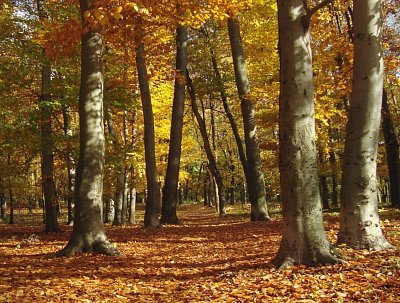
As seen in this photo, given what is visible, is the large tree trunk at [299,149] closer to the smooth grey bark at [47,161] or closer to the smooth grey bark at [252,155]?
the smooth grey bark at [252,155]

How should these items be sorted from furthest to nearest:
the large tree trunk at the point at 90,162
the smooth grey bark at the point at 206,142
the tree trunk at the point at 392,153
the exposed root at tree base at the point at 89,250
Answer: the smooth grey bark at the point at 206,142 < the tree trunk at the point at 392,153 < the large tree trunk at the point at 90,162 < the exposed root at tree base at the point at 89,250

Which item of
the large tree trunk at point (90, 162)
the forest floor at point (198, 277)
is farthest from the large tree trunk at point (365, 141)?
the large tree trunk at point (90, 162)

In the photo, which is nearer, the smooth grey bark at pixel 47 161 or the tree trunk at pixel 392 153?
the smooth grey bark at pixel 47 161

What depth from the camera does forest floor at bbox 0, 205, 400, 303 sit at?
5.00 metres

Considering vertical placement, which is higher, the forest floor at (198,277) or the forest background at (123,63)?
the forest background at (123,63)

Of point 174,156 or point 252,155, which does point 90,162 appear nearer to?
point 252,155

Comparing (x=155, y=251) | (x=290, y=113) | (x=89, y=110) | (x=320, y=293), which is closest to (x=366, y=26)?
(x=290, y=113)

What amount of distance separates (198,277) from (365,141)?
3357 mm

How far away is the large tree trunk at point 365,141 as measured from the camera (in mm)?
6707

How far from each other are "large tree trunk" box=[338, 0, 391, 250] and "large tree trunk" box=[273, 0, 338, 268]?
96 centimetres

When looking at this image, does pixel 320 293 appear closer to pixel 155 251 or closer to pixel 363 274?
pixel 363 274

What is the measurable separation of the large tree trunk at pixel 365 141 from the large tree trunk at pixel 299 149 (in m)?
0.96

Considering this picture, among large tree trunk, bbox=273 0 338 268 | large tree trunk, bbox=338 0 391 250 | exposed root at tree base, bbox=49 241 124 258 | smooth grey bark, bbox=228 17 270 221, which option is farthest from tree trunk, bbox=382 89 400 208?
exposed root at tree base, bbox=49 241 124 258

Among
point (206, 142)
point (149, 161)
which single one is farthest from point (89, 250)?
point (206, 142)
